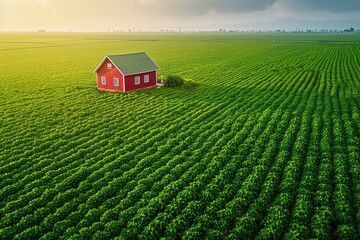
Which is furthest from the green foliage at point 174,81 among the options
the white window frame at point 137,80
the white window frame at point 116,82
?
the white window frame at point 116,82

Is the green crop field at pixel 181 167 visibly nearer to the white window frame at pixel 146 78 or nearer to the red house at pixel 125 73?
the red house at pixel 125 73

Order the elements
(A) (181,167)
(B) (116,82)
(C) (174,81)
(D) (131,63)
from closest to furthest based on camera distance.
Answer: (A) (181,167) < (B) (116,82) < (D) (131,63) < (C) (174,81)

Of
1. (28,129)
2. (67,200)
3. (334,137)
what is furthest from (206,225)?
(28,129)

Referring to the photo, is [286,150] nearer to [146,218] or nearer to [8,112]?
[146,218]

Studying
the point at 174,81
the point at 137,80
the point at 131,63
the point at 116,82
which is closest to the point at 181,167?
the point at 116,82

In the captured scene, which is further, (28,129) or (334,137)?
(28,129)

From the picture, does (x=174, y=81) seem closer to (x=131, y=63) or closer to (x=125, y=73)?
(x=131, y=63)

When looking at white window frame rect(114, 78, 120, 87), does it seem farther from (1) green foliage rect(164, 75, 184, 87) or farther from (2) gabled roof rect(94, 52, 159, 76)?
(1) green foliage rect(164, 75, 184, 87)
